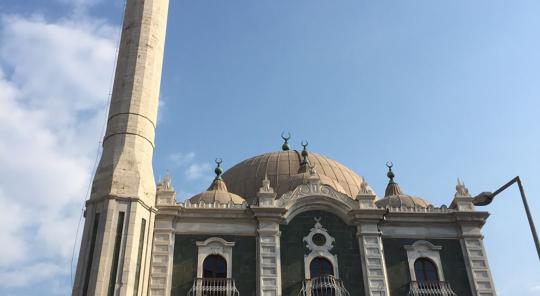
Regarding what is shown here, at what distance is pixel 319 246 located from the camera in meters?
27.0

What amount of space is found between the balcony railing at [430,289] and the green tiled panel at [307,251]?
2.43 metres

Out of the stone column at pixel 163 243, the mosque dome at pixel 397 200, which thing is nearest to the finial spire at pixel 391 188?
the mosque dome at pixel 397 200

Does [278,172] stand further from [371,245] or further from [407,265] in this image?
[407,265]

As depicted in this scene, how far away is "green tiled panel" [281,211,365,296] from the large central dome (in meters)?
8.04

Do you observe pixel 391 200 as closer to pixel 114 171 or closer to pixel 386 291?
pixel 386 291

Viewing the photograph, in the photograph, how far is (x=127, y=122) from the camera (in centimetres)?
2892

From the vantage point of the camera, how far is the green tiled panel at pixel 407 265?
86.1ft

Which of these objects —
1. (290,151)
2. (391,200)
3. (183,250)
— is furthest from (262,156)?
(183,250)

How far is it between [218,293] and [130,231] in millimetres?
4916

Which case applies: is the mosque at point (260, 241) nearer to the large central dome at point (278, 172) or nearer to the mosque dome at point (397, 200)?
the mosque dome at point (397, 200)

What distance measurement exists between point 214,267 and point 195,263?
92cm

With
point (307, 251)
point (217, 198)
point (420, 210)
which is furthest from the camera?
point (217, 198)

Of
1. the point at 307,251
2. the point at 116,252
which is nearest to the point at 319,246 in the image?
the point at 307,251

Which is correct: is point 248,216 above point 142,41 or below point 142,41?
below
